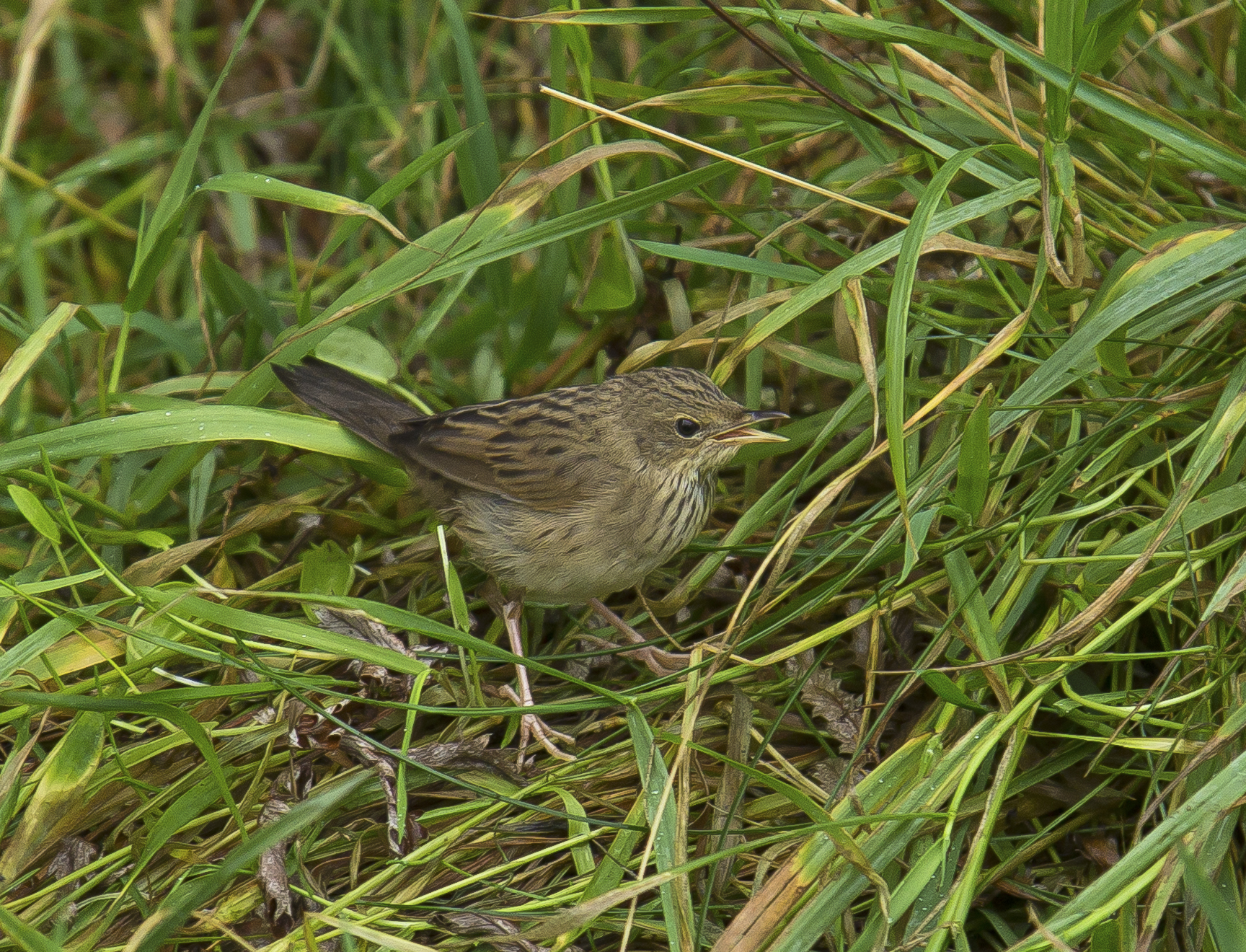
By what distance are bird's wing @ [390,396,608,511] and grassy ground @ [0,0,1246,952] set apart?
199 mm

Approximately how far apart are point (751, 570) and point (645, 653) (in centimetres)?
52

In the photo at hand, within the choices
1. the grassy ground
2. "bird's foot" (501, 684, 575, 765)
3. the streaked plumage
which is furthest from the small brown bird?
"bird's foot" (501, 684, 575, 765)

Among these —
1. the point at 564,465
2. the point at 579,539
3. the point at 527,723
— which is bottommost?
the point at 527,723

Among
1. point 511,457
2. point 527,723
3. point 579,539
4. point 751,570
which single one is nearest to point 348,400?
point 511,457

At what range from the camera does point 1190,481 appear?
307cm

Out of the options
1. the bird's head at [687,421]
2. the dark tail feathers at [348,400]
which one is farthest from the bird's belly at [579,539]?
the dark tail feathers at [348,400]

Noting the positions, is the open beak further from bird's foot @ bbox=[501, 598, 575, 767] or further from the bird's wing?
bird's foot @ bbox=[501, 598, 575, 767]

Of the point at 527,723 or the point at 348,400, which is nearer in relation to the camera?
the point at 527,723

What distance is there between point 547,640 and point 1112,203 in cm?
227

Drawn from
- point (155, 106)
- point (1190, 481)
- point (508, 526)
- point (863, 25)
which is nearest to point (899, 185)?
point (863, 25)

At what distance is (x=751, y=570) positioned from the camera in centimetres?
402

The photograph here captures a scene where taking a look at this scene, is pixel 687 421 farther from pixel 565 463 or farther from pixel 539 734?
pixel 539 734

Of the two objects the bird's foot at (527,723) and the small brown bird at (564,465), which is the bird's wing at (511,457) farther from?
the bird's foot at (527,723)

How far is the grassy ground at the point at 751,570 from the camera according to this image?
2969 mm
